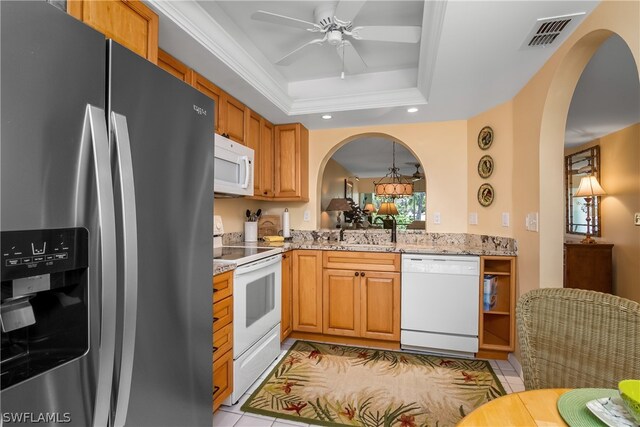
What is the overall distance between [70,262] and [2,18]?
52 cm

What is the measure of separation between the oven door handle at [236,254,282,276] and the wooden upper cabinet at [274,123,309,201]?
2.84ft

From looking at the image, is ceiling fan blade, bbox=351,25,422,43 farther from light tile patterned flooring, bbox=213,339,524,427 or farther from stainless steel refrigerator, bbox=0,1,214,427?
light tile patterned flooring, bbox=213,339,524,427

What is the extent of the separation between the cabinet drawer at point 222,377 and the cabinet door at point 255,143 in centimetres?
151

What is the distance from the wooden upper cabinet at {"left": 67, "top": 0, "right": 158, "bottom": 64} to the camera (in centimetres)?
115

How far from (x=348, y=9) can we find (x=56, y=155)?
1.55 m

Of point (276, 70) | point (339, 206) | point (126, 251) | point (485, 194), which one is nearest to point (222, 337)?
point (126, 251)

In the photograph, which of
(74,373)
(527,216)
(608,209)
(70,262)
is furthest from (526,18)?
(608,209)

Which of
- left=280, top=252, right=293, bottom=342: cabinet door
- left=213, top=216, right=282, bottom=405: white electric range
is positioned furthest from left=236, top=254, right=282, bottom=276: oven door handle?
left=280, top=252, right=293, bottom=342: cabinet door

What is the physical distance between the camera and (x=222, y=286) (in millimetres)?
1777

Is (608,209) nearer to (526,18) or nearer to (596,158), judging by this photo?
(596,158)

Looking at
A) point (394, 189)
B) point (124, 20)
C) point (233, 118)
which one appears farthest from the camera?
point (394, 189)

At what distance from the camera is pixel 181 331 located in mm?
1162

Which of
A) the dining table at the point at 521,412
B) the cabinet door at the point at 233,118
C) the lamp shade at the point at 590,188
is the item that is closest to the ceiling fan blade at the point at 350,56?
the cabinet door at the point at 233,118

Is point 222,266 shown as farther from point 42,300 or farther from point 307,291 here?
point 307,291
